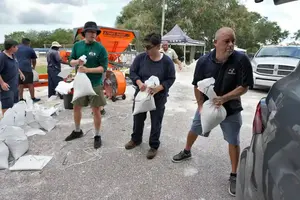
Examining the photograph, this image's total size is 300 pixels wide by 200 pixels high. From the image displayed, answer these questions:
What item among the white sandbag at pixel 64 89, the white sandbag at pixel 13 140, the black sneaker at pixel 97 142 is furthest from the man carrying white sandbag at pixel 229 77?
the white sandbag at pixel 64 89

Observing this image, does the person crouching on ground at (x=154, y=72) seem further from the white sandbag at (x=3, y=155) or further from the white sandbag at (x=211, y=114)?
the white sandbag at (x=3, y=155)

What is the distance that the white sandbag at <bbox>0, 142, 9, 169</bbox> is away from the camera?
10.2 ft

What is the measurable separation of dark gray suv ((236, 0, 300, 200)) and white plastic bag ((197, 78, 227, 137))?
2.99 feet

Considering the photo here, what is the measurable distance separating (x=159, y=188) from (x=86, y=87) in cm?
171

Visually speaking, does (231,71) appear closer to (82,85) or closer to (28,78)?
(82,85)

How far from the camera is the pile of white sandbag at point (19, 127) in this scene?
3.29 metres

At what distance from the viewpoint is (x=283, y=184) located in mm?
1074

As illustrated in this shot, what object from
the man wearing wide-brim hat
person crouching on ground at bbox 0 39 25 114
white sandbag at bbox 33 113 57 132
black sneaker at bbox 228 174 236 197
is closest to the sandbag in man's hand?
black sneaker at bbox 228 174 236 197

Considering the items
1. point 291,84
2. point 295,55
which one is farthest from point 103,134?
point 295,55

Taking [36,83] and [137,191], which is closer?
[137,191]

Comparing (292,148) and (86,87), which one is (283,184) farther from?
(86,87)

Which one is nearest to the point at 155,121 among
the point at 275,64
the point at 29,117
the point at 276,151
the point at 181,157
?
the point at 181,157

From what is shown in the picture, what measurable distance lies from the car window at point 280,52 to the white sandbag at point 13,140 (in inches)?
366

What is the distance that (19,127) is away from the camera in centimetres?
374
